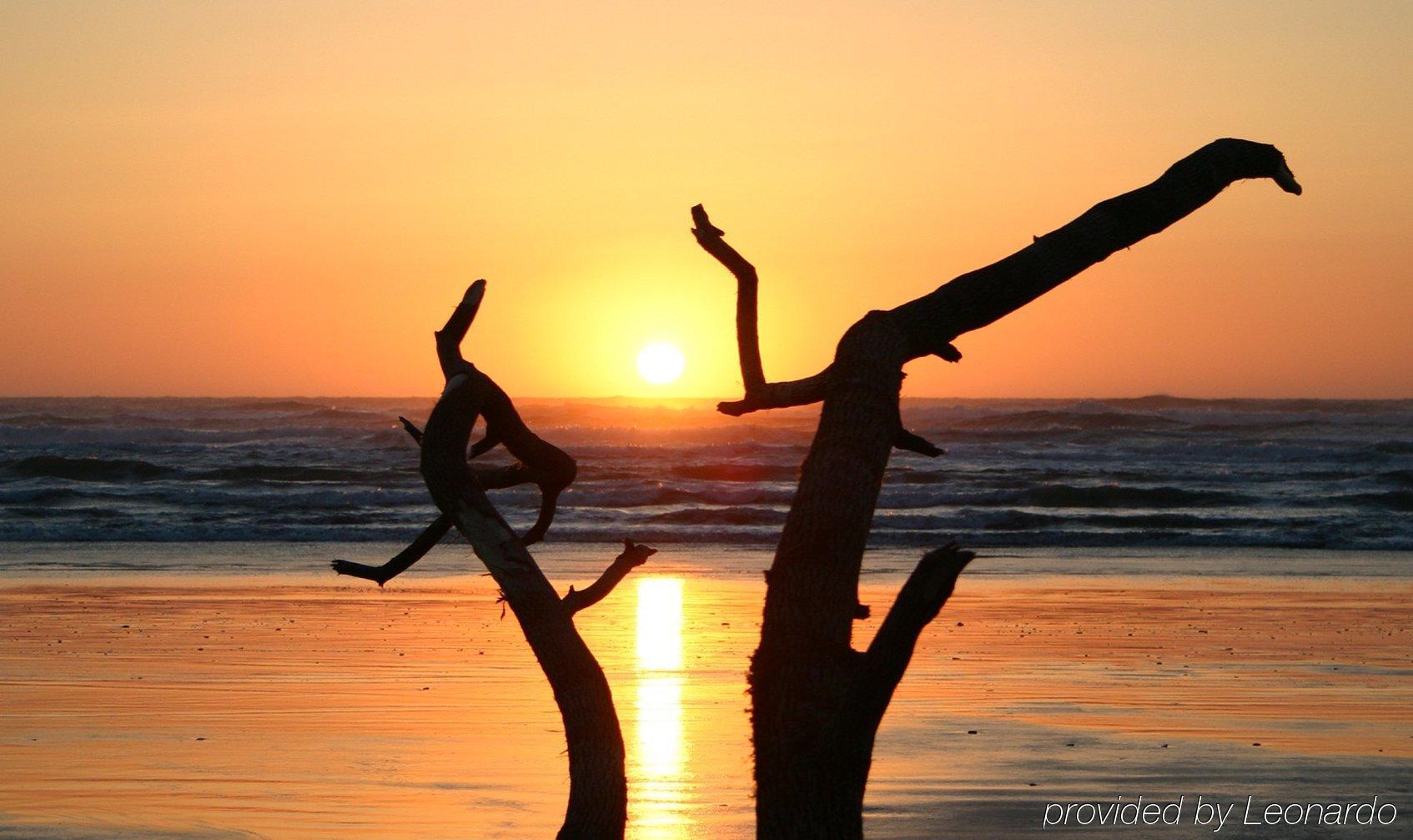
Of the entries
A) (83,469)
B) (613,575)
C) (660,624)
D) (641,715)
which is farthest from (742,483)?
(613,575)

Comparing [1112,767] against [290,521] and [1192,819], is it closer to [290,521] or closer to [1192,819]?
[1192,819]

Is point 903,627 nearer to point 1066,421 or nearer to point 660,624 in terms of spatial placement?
point 660,624

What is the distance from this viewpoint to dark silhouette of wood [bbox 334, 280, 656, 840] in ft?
16.3

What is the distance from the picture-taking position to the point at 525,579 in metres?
4.99

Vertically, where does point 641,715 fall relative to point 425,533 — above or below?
below

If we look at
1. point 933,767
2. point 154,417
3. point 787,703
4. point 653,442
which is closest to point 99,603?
point 933,767

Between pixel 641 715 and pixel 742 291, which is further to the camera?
pixel 641 715

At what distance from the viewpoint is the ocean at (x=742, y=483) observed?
90.4ft

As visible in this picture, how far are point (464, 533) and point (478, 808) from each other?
3829mm

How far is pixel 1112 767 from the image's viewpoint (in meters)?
9.31

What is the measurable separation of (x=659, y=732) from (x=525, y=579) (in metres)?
5.39

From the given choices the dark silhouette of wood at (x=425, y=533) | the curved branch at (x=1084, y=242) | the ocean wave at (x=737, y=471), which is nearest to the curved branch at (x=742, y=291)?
the curved branch at (x=1084, y=242)

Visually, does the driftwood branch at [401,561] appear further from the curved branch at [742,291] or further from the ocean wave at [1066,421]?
the ocean wave at [1066,421]

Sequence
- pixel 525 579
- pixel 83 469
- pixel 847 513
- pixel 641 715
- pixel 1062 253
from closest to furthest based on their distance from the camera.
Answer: pixel 847 513 < pixel 1062 253 < pixel 525 579 < pixel 641 715 < pixel 83 469
